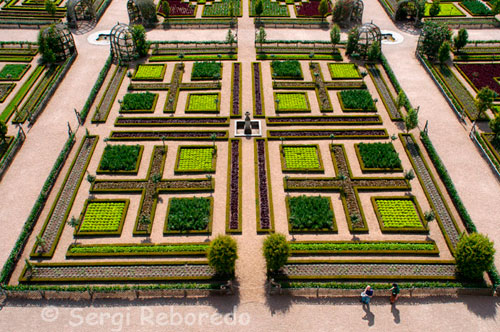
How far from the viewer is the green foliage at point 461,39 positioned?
6469 centimetres

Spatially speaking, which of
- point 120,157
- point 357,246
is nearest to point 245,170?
point 120,157

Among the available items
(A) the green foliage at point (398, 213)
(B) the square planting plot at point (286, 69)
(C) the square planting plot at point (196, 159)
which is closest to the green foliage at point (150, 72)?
(B) the square planting plot at point (286, 69)

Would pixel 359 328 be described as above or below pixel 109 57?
below

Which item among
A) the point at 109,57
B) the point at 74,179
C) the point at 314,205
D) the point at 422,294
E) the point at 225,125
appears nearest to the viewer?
Answer: the point at 422,294

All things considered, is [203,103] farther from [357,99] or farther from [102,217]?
[102,217]

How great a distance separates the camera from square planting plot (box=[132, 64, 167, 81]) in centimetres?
6003

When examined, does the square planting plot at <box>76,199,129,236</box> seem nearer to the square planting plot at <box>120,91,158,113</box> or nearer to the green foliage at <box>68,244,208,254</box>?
the green foliage at <box>68,244,208,254</box>

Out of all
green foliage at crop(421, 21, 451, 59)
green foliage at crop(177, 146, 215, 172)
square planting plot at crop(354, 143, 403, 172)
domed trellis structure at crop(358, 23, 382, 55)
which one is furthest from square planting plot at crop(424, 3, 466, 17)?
green foliage at crop(177, 146, 215, 172)

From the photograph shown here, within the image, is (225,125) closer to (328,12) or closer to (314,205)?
(314,205)

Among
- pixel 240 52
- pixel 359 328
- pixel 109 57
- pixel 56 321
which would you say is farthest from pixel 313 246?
pixel 109 57

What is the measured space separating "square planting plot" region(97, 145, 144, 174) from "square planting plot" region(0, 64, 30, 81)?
87.6 ft

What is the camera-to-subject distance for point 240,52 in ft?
220

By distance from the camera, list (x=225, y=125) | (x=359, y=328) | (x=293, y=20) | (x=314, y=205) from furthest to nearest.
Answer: (x=293, y=20)
(x=225, y=125)
(x=314, y=205)
(x=359, y=328)

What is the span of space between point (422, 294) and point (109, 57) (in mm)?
58792
